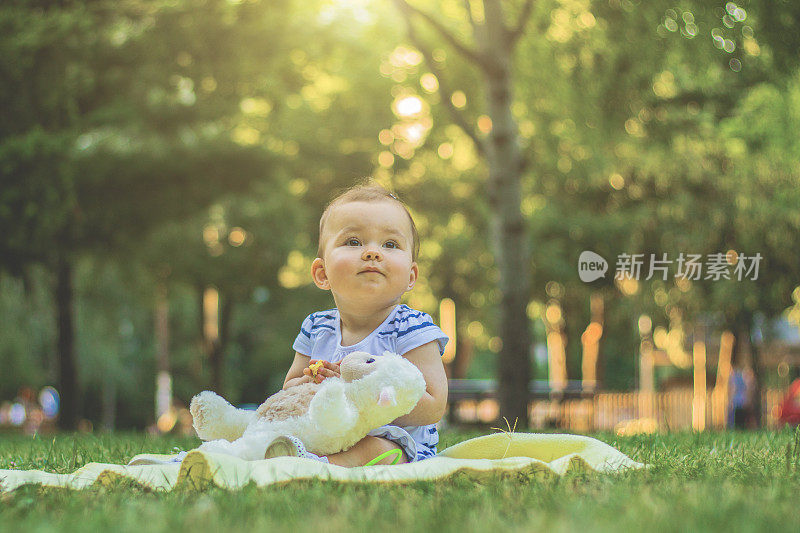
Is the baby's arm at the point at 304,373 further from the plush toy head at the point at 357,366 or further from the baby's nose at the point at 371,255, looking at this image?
the baby's nose at the point at 371,255

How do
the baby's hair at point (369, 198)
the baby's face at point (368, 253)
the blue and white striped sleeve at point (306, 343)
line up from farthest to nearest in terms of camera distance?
the blue and white striped sleeve at point (306, 343)
the baby's hair at point (369, 198)
the baby's face at point (368, 253)

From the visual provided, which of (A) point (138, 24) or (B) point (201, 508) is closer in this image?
(B) point (201, 508)

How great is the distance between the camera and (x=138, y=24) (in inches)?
425

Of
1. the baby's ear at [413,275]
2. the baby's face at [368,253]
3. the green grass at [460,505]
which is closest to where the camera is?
the green grass at [460,505]

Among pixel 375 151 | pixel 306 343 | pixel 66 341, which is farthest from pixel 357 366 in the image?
pixel 375 151

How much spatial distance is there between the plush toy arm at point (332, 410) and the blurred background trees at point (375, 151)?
6067mm

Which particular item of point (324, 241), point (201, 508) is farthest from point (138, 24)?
point (201, 508)

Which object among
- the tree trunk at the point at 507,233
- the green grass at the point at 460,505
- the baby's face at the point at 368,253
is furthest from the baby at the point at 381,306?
the tree trunk at the point at 507,233

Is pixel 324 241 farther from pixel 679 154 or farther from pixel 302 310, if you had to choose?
pixel 302 310

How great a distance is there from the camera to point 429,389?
3465mm

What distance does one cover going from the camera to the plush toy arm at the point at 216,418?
3.52 metres

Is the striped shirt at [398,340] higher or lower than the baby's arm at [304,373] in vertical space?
higher

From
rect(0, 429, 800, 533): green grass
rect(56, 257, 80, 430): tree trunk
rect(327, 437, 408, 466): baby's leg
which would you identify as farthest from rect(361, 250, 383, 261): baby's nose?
rect(56, 257, 80, 430): tree trunk

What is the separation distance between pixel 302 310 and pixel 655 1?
55.2ft
